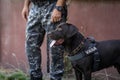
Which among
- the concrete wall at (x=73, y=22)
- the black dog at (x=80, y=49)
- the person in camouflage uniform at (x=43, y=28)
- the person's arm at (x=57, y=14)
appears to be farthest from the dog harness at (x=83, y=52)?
the concrete wall at (x=73, y=22)

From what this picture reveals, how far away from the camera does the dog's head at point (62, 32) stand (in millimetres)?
5594

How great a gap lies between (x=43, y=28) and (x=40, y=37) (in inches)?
5.6

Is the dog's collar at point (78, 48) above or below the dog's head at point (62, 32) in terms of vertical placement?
below

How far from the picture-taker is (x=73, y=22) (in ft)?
25.6

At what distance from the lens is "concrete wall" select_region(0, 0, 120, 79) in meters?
7.49

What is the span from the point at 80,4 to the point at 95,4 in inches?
11.7

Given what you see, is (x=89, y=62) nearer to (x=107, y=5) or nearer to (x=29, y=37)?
(x=29, y=37)

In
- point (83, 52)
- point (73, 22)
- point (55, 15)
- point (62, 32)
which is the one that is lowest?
point (83, 52)

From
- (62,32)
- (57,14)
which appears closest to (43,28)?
(62,32)

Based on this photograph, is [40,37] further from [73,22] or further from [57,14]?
[73,22]

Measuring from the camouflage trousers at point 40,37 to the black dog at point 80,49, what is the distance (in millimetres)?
106

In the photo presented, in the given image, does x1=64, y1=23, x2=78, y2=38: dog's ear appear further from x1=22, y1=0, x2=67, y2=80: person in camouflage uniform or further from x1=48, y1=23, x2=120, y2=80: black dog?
x1=22, y1=0, x2=67, y2=80: person in camouflage uniform

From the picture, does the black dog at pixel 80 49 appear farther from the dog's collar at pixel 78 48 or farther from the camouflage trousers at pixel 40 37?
the camouflage trousers at pixel 40 37

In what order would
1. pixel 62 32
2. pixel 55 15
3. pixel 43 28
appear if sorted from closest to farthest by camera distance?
1. pixel 55 15
2. pixel 62 32
3. pixel 43 28
